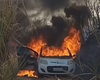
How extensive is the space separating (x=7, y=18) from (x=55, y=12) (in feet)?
51.7

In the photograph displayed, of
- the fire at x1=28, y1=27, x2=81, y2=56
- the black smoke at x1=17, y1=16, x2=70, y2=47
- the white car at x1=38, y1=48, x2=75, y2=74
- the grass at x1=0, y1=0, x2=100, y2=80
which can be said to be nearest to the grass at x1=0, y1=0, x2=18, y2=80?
the grass at x1=0, y1=0, x2=100, y2=80

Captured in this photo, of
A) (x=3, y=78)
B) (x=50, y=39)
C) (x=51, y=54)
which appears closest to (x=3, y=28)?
(x=3, y=78)

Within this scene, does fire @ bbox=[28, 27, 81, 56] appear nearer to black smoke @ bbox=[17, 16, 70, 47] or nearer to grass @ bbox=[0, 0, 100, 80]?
black smoke @ bbox=[17, 16, 70, 47]

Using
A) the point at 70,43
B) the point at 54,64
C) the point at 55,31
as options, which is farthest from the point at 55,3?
the point at 54,64

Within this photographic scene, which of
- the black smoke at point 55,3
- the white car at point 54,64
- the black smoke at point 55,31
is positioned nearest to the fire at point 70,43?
the black smoke at point 55,31

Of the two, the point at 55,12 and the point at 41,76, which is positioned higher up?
the point at 55,12

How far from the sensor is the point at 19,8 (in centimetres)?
249

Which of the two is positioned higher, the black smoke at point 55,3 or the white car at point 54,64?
the black smoke at point 55,3

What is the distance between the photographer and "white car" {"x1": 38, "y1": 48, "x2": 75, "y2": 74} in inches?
480

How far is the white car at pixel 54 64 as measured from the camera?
1220 cm

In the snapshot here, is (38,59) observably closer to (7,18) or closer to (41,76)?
(41,76)

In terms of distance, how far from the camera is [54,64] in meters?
12.3

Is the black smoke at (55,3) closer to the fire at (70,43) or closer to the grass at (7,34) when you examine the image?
the fire at (70,43)

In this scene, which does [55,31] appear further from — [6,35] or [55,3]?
[6,35]
